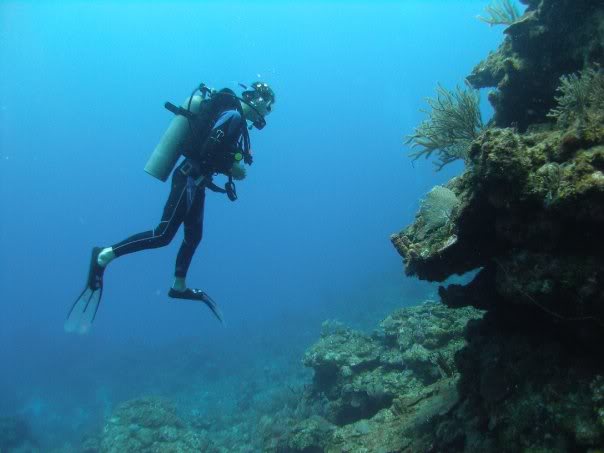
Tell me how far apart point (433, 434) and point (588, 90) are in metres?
4.19

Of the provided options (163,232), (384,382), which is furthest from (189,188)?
(384,382)

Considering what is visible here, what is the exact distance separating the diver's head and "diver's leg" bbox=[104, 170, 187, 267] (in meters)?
1.88

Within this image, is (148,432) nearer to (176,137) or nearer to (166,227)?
(166,227)

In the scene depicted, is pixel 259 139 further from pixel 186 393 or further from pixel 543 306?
pixel 543 306

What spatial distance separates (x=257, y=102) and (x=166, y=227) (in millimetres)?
3109

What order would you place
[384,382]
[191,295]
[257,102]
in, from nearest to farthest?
[191,295] < [257,102] < [384,382]

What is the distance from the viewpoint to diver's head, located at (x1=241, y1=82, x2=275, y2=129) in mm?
7473

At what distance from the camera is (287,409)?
14.1 meters

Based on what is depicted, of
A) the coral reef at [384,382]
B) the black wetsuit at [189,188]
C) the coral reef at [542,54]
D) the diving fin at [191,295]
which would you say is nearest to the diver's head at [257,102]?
the black wetsuit at [189,188]

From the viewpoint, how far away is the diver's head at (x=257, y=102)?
747cm

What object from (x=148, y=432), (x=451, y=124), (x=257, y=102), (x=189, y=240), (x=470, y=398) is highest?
(x=257, y=102)

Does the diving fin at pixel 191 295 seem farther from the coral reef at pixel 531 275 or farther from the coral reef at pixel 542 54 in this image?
the coral reef at pixel 542 54

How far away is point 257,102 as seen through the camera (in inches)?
299

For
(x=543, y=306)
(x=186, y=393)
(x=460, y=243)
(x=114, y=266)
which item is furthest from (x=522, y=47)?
(x=114, y=266)
